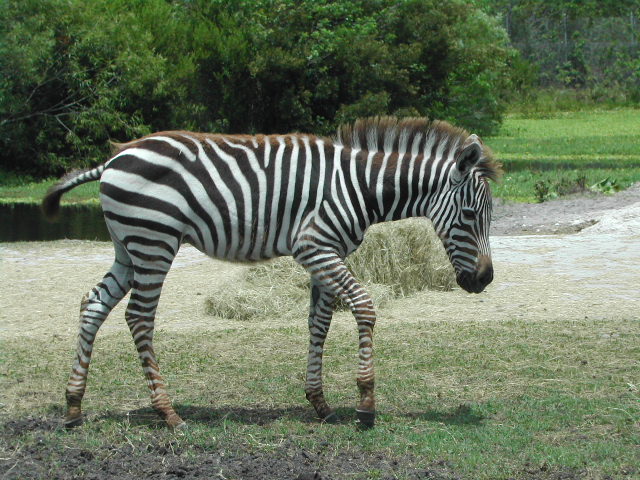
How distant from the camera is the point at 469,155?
19.3ft

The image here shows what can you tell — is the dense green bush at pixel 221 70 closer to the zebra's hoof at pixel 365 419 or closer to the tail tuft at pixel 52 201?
the tail tuft at pixel 52 201

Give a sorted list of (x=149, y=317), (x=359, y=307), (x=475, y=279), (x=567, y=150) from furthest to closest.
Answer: (x=567, y=150), (x=475, y=279), (x=149, y=317), (x=359, y=307)

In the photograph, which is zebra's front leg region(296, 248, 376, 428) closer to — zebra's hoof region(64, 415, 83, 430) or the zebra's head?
the zebra's head

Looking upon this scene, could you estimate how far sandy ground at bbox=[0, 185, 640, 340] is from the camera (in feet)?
30.4

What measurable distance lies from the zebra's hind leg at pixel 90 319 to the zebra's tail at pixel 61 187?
0.53 m

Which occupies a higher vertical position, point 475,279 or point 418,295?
point 475,279

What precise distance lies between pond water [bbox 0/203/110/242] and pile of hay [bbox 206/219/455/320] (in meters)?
6.21

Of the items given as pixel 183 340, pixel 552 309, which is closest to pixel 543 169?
pixel 552 309

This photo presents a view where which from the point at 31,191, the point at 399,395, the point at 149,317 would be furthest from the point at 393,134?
the point at 31,191

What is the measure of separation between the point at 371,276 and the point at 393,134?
416 centimetres

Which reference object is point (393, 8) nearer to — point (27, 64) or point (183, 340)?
point (27, 64)

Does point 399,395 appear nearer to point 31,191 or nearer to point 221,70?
point 31,191

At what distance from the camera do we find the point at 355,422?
225 inches

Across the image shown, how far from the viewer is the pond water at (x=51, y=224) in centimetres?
1562
